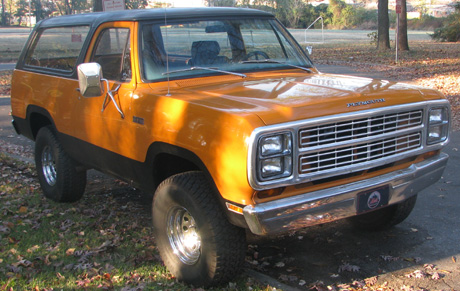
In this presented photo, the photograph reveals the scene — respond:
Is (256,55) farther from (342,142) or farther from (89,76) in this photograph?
(342,142)

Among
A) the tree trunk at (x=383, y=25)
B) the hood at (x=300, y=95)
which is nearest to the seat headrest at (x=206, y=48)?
the hood at (x=300, y=95)

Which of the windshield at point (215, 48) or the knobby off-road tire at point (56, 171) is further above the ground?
the windshield at point (215, 48)

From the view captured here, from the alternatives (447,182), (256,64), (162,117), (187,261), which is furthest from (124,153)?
(447,182)

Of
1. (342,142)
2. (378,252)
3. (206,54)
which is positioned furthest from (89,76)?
(378,252)

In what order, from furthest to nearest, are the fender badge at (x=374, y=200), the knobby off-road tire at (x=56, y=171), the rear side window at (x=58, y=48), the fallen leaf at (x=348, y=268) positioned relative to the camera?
the knobby off-road tire at (x=56, y=171), the rear side window at (x=58, y=48), the fallen leaf at (x=348, y=268), the fender badge at (x=374, y=200)

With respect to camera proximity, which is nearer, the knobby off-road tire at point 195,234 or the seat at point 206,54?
the knobby off-road tire at point 195,234

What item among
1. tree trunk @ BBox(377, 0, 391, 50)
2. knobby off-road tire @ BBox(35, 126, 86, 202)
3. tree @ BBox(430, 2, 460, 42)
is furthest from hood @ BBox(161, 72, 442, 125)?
tree @ BBox(430, 2, 460, 42)

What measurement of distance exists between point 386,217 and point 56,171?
11.1ft

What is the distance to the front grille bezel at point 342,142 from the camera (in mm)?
3289

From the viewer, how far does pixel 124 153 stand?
454cm

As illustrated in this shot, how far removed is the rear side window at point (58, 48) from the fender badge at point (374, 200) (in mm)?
3191

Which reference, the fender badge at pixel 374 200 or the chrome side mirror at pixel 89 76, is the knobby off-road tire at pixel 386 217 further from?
the chrome side mirror at pixel 89 76

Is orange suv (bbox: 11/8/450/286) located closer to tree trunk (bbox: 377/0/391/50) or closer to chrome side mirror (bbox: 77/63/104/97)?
chrome side mirror (bbox: 77/63/104/97)

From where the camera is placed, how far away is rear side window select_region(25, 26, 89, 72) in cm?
542
